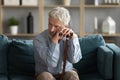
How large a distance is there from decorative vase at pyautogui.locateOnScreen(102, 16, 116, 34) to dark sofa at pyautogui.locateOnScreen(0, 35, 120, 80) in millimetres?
1886

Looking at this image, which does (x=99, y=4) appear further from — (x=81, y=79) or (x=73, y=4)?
(x=81, y=79)

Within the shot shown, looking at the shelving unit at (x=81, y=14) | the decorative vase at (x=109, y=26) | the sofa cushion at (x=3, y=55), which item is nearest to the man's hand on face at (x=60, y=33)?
the sofa cushion at (x=3, y=55)

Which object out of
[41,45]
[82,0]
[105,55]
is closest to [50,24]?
[41,45]

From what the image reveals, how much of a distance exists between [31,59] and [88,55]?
25.0 inches

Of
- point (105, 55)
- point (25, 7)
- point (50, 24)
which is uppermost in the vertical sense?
point (25, 7)

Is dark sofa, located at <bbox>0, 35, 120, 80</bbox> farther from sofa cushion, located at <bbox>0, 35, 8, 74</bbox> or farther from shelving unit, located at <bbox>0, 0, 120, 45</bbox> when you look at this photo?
shelving unit, located at <bbox>0, 0, 120, 45</bbox>

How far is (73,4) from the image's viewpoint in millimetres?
5184

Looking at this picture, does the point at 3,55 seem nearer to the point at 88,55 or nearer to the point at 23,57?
the point at 23,57

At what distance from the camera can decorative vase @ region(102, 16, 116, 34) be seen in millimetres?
5035

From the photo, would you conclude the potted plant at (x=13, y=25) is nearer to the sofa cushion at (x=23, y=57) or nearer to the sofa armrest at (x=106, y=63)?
the sofa cushion at (x=23, y=57)

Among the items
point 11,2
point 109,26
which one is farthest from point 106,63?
point 11,2

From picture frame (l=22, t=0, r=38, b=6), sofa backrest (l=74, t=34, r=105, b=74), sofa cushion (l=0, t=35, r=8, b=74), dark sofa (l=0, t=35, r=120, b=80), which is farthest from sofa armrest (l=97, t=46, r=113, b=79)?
picture frame (l=22, t=0, r=38, b=6)

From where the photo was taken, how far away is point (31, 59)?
309 centimetres

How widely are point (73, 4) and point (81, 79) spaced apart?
2.48 m
